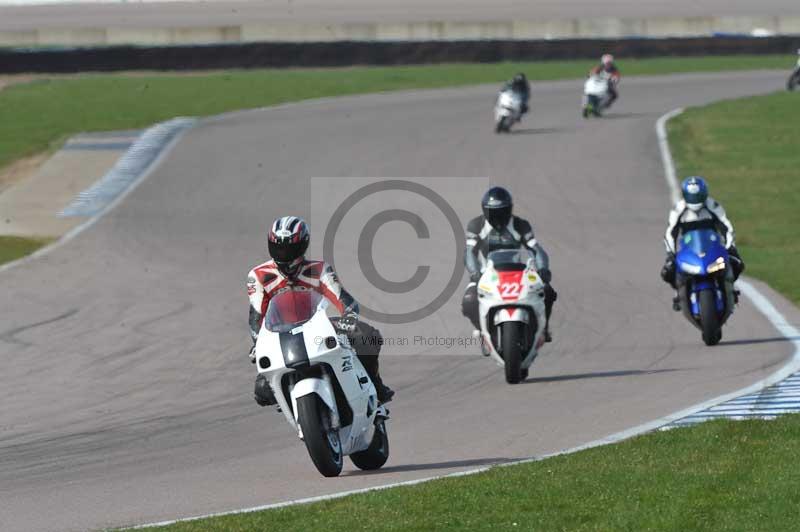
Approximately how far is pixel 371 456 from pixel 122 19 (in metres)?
59.8

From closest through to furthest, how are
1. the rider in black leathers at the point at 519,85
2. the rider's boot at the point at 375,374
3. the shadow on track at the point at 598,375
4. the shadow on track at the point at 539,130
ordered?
the rider's boot at the point at 375,374
the shadow on track at the point at 598,375
the rider in black leathers at the point at 519,85
the shadow on track at the point at 539,130

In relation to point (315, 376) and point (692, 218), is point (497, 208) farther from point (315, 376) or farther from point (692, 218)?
point (315, 376)

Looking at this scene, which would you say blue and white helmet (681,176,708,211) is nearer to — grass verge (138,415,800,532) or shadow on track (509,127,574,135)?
grass verge (138,415,800,532)

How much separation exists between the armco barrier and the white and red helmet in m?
35.7

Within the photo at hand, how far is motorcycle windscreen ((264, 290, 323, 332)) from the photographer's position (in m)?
8.88

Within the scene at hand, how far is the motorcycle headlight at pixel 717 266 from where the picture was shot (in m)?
14.9

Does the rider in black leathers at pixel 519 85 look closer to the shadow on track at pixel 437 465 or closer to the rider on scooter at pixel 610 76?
the rider on scooter at pixel 610 76

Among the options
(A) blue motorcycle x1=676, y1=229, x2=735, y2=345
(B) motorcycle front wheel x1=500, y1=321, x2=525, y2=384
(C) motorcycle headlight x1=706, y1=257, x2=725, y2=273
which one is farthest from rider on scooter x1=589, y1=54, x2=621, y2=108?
(B) motorcycle front wheel x1=500, y1=321, x2=525, y2=384

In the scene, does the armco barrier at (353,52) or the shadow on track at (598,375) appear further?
the armco barrier at (353,52)

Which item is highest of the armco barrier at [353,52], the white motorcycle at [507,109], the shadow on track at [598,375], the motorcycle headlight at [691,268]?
the armco barrier at [353,52]

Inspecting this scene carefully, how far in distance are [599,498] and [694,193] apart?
25.5 ft

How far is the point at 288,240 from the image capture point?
9062mm

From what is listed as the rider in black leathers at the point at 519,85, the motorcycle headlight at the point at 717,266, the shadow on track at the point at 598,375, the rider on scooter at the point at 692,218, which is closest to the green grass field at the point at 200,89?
the rider in black leathers at the point at 519,85

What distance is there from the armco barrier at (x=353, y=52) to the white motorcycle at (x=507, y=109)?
13936 millimetres
